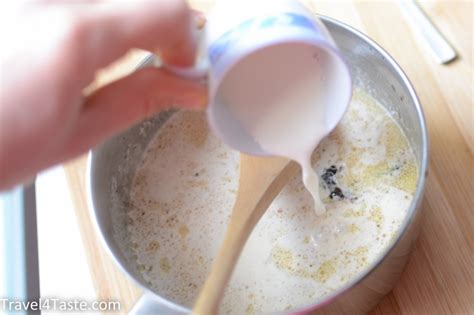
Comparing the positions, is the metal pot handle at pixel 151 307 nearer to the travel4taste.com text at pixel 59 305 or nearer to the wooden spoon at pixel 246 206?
the wooden spoon at pixel 246 206

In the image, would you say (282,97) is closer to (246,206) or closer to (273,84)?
(273,84)

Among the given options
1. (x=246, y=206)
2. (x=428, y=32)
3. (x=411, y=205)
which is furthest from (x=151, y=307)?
(x=428, y=32)

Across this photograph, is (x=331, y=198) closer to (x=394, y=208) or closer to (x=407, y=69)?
(x=394, y=208)

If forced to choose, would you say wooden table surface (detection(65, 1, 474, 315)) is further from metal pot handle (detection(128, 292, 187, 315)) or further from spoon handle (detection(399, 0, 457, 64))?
metal pot handle (detection(128, 292, 187, 315))

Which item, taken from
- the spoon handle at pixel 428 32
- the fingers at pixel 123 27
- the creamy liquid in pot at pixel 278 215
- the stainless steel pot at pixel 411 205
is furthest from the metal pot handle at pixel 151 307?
the spoon handle at pixel 428 32

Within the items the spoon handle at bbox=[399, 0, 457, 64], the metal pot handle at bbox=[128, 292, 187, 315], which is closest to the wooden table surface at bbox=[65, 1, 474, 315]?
the spoon handle at bbox=[399, 0, 457, 64]

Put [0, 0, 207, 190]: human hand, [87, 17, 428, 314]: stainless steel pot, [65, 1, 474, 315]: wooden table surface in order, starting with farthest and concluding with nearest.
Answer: [65, 1, 474, 315]: wooden table surface → [87, 17, 428, 314]: stainless steel pot → [0, 0, 207, 190]: human hand
